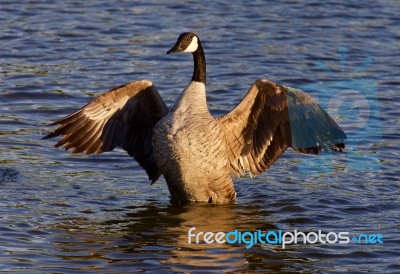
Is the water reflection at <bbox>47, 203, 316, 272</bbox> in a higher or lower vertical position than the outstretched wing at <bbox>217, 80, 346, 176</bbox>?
lower

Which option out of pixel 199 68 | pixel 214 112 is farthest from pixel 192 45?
pixel 214 112

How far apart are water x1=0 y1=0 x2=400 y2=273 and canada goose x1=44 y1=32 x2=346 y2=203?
1.11 feet

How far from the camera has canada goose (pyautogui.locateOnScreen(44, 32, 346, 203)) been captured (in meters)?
9.38

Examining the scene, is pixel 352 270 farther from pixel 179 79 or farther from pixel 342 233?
pixel 179 79

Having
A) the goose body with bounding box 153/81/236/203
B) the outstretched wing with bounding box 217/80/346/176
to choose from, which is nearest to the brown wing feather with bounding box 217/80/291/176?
the outstretched wing with bounding box 217/80/346/176

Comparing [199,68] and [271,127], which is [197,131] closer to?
[199,68]

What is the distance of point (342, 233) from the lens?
890cm

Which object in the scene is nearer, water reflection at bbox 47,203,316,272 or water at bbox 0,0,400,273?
water reflection at bbox 47,203,316,272

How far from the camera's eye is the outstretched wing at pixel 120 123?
9.52m

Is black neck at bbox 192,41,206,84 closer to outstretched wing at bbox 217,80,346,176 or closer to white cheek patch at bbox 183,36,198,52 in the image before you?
white cheek patch at bbox 183,36,198,52

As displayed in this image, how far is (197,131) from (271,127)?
3.24ft

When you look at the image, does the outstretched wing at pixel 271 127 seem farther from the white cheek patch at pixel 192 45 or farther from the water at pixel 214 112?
the white cheek patch at pixel 192 45

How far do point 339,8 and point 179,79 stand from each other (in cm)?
528

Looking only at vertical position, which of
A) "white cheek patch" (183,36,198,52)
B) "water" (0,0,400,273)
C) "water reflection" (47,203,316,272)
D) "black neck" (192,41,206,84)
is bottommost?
"water reflection" (47,203,316,272)
